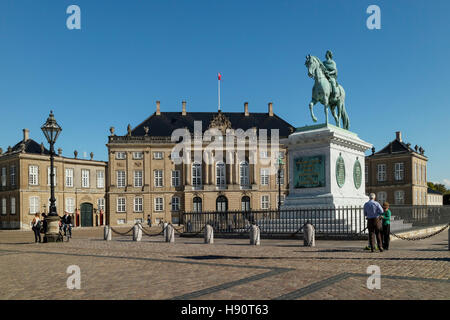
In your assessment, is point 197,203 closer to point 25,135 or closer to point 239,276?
point 25,135

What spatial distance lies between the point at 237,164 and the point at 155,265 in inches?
1845

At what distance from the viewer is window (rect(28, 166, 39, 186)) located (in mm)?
46850

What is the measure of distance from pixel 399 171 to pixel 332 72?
4225cm

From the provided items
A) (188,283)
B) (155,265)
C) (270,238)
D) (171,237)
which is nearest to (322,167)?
(270,238)

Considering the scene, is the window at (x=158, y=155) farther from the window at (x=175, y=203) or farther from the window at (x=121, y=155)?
the window at (x=175, y=203)

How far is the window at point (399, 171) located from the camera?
56.1m

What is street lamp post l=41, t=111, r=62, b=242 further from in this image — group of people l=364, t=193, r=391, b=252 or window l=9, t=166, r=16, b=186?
window l=9, t=166, r=16, b=186

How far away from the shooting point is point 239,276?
312 inches

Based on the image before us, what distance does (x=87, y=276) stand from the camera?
329 inches

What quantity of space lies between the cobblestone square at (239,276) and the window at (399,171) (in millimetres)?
47576

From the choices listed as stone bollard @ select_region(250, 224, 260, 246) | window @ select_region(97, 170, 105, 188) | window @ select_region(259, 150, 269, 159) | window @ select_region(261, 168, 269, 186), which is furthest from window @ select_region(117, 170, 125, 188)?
stone bollard @ select_region(250, 224, 260, 246)

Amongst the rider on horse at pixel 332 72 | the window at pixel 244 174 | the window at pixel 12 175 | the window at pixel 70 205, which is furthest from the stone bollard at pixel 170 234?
the window at pixel 244 174
